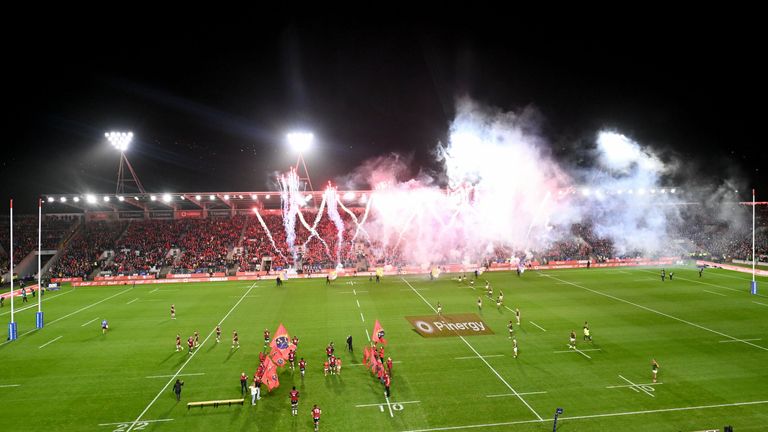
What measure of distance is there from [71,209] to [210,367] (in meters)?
52.6

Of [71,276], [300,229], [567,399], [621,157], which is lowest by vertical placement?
[567,399]

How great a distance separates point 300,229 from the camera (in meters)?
59.0

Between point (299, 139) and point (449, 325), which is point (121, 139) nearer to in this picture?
point (299, 139)

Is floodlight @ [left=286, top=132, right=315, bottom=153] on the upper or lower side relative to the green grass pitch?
upper

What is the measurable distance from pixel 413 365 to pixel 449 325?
7.29 metres

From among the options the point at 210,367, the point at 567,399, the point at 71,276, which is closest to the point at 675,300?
the point at 567,399

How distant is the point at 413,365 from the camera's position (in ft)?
71.2

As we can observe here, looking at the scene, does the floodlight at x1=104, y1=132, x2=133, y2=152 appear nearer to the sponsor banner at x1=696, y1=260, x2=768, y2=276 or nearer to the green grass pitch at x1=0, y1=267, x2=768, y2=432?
the green grass pitch at x1=0, y1=267, x2=768, y2=432

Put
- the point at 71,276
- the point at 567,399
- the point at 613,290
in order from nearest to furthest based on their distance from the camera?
the point at 567,399
the point at 613,290
the point at 71,276

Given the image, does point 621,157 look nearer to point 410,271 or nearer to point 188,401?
point 410,271

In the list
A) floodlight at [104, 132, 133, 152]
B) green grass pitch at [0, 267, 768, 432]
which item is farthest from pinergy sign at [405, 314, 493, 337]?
floodlight at [104, 132, 133, 152]

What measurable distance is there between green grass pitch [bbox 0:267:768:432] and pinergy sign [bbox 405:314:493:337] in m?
0.79

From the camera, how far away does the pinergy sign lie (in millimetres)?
26919

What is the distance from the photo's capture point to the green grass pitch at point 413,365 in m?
16.6
